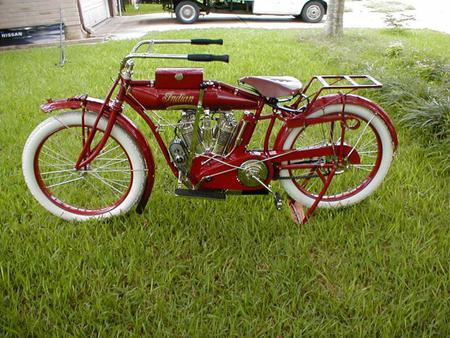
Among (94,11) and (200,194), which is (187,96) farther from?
(94,11)

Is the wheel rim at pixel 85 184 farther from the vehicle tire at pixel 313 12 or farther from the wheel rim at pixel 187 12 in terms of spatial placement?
the vehicle tire at pixel 313 12

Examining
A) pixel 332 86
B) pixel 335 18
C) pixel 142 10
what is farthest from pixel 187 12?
pixel 332 86

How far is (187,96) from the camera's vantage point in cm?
228

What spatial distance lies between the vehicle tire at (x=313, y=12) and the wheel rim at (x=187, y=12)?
9.94 feet

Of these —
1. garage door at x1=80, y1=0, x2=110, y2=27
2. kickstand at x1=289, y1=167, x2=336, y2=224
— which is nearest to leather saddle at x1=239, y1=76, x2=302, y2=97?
kickstand at x1=289, y1=167, x2=336, y2=224

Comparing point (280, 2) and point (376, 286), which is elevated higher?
point (280, 2)

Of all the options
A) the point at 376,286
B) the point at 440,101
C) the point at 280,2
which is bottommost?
the point at 376,286

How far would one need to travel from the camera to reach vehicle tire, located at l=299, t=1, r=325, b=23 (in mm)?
11345

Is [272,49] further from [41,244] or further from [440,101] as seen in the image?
[41,244]

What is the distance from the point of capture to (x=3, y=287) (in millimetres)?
2088

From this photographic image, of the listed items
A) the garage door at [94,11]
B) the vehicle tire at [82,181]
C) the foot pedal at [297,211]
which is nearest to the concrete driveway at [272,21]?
the garage door at [94,11]

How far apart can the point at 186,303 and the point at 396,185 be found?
71.0 inches

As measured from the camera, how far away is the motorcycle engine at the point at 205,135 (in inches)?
94.6

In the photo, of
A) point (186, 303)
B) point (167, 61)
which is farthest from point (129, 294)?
point (167, 61)
